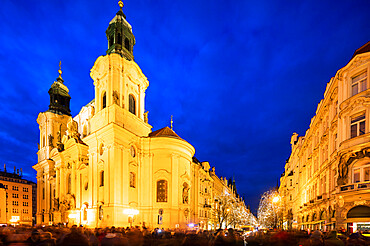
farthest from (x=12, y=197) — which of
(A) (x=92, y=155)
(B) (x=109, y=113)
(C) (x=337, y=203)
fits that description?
(C) (x=337, y=203)

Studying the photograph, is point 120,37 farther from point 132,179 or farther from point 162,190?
point 162,190

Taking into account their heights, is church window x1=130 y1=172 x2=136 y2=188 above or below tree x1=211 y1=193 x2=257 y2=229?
above

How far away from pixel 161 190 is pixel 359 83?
93.2 feet

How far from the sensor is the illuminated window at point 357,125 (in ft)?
53.3

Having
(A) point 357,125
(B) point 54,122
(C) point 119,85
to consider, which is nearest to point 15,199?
(B) point 54,122

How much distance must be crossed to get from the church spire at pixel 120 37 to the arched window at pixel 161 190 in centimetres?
2143

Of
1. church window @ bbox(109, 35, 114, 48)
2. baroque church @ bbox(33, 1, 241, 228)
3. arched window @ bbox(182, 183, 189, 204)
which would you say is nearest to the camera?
baroque church @ bbox(33, 1, 241, 228)

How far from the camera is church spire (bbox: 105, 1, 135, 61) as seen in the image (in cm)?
3848

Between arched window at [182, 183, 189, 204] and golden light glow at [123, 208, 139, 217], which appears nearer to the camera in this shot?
golden light glow at [123, 208, 139, 217]

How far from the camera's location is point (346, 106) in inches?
670

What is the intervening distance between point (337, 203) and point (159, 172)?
79.8ft

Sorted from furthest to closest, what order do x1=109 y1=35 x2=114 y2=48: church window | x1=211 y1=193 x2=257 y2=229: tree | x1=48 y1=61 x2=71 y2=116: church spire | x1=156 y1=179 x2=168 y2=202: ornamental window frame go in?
x1=48 y1=61 x2=71 y2=116: church spire, x1=211 y1=193 x2=257 y2=229: tree, x1=109 y1=35 x2=114 y2=48: church window, x1=156 y1=179 x2=168 y2=202: ornamental window frame

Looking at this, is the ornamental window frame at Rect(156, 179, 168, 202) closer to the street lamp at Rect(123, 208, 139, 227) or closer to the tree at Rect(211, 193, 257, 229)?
the street lamp at Rect(123, 208, 139, 227)

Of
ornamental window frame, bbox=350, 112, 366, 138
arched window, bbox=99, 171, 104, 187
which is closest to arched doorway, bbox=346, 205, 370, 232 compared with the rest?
ornamental window frame, bbox=350, 112, 366, 138
